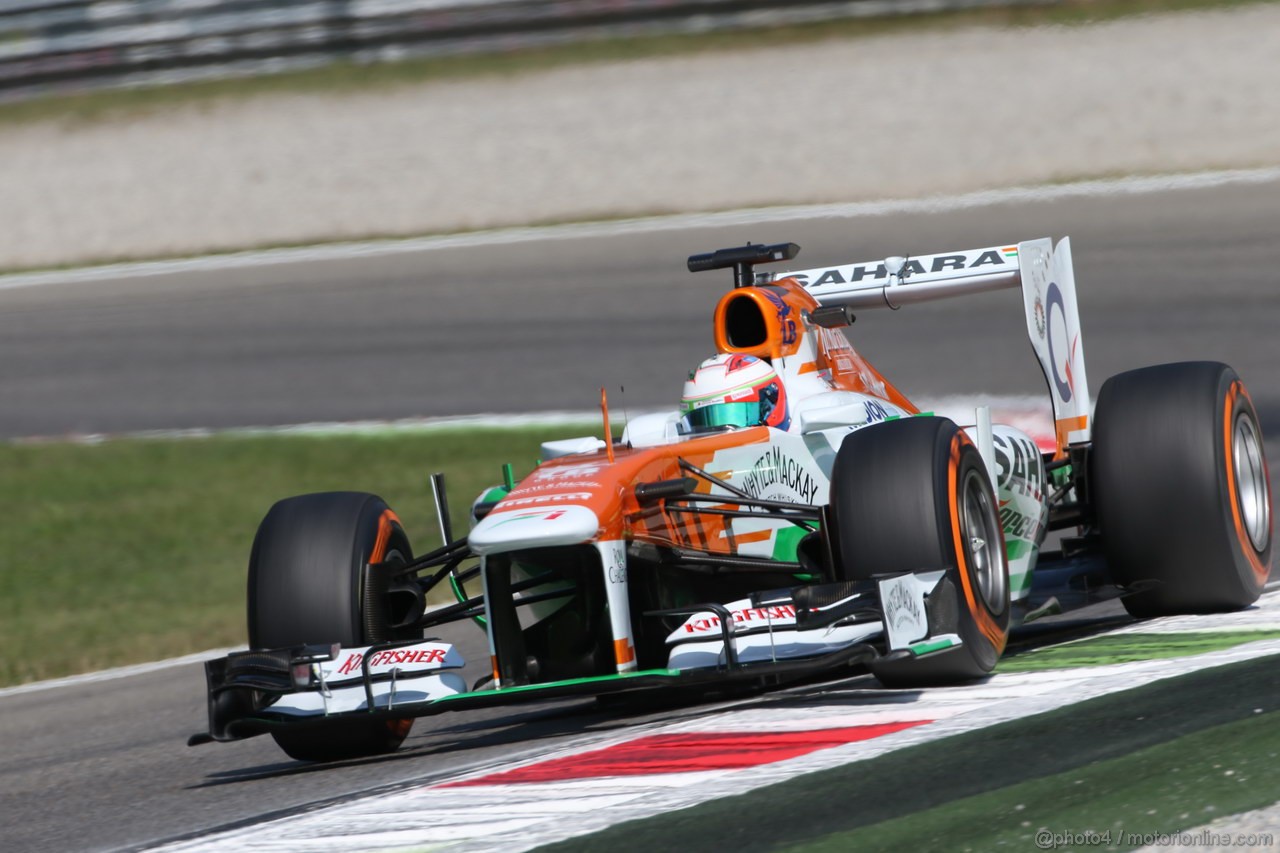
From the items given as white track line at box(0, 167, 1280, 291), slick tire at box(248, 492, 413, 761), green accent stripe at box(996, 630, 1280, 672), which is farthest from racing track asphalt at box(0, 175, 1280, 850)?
slick tire at box(248, 492, 413, 761)

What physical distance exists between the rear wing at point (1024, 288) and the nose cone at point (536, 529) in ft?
8.77

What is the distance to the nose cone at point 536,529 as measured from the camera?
6070 millimetres

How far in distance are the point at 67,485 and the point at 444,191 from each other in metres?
8.50

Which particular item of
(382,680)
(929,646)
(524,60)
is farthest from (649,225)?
(929,646)

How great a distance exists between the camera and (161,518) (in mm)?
13258

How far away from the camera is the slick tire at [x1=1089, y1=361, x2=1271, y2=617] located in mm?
7188

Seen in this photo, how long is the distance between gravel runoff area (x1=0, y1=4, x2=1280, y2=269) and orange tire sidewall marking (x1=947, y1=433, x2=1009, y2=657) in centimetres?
1319

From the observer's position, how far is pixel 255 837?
530cm

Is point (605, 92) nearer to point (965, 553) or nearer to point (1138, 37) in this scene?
point (1138, 37)

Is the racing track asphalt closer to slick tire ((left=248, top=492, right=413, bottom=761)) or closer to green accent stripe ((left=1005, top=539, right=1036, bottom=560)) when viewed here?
green accent stripe ((left=1005, top=539, right=1036, bottom=560))

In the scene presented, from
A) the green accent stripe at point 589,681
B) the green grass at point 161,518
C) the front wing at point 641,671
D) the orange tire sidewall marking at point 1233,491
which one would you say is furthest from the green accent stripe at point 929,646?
the green grass at point 161,518

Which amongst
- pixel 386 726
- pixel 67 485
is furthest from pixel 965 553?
pixel 67 485

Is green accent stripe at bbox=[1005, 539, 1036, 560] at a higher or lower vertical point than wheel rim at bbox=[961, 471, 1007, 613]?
lower

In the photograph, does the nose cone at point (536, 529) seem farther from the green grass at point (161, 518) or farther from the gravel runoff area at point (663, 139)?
the gravel runoff area at point (663, 139)
